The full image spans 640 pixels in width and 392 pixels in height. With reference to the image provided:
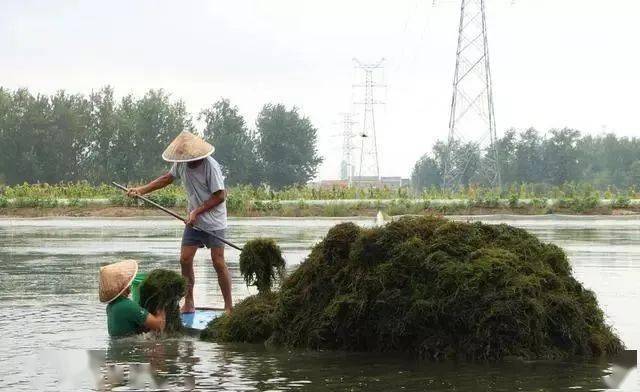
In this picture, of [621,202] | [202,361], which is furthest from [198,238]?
[621,202]

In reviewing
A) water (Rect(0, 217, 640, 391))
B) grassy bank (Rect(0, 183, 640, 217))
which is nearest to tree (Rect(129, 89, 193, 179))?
grassy bank (Rect(0, 183, 640, 217))

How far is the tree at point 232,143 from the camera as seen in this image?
91875 mm

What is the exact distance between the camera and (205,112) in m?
95.1

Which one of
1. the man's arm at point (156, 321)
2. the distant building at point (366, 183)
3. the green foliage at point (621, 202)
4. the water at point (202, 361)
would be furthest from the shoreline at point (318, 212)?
the man's arm at point (156, 321)

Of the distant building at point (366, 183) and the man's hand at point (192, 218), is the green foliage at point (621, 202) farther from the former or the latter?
the man's hand at point (192, 218)

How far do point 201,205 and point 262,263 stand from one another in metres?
0.91

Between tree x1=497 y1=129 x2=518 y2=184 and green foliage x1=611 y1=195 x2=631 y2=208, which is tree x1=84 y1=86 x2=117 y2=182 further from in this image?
green foliage x1=611 y1=195 x2=631 y2=208

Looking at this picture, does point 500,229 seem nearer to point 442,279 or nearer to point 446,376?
point 442,279

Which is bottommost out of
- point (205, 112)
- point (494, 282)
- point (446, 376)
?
point (446, 376)

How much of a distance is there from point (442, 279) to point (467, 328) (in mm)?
421

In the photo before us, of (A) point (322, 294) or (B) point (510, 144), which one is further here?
(B) point (510, 144)

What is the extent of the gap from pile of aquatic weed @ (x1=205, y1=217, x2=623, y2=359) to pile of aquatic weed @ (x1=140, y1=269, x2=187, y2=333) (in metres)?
0.54

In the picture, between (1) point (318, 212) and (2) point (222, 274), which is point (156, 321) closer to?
(2) point (222, 274)

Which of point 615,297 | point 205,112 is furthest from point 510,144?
point 615,297
